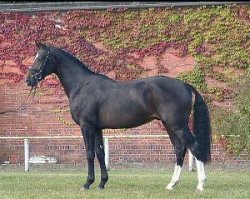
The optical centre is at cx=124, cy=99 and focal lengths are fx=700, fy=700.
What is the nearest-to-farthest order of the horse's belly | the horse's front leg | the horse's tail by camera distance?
the horse's tail → the horse's belly → the horse's front leg

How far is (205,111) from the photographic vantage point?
11625mm

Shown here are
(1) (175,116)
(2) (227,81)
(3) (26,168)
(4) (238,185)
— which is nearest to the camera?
(1) (175,116)

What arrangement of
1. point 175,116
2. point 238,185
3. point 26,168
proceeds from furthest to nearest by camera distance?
point 26,168
point 238,185
point 175,116

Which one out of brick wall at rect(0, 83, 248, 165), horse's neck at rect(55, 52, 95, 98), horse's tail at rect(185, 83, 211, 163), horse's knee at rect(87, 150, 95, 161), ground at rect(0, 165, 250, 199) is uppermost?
horse's neck at rect(55, 52, 95, 98)

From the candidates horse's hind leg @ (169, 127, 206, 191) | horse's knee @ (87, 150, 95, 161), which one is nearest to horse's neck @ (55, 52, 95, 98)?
horse's knee @ (87, 150, 95, 161)

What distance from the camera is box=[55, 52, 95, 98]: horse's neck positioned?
1204 cm

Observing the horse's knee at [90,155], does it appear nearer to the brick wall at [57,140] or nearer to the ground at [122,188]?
the ground at [122,188]

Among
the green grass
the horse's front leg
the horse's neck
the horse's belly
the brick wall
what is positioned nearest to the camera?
the green grass

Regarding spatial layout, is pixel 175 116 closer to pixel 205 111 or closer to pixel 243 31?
pixel 205 111

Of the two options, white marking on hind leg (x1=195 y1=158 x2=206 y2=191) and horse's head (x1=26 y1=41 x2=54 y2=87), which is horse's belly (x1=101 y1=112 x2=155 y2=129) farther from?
horse's head (x1=26 y1=41 x2=54 y2=87)

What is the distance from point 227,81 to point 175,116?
1038 centimetres

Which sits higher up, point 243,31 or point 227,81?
point 243,31

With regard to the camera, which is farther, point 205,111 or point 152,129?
point 152,129

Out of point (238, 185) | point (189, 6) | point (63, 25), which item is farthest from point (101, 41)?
point (238, 185)
